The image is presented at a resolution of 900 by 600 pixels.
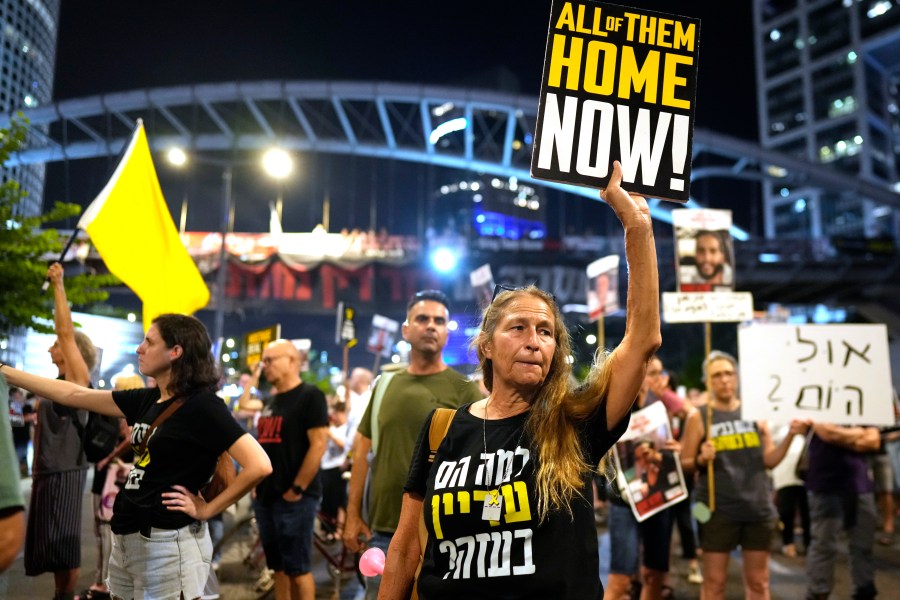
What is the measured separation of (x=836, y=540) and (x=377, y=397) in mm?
4353

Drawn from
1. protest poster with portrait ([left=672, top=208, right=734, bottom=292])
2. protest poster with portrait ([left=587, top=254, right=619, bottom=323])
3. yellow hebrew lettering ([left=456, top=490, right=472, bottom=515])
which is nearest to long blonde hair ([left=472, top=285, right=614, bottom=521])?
yellow hebrew lettering ([left=456, top=490, right=472, bottom=515])

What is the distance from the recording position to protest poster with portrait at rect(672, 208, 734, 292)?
21.8 ft

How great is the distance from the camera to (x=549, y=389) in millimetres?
2398

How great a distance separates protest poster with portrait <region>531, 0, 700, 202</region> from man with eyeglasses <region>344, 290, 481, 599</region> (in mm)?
1960

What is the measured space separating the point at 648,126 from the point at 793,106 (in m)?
126

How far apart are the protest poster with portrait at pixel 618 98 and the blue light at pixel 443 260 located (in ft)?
89.8

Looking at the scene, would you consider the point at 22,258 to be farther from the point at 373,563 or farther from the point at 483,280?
the point at 373,563

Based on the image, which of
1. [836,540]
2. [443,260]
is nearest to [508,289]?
[836,540]

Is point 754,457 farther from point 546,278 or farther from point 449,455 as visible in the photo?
point 546,278

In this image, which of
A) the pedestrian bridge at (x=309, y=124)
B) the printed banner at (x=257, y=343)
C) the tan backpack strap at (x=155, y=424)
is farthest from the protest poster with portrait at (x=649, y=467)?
the pedestrian bridge at (x=309, y=124)

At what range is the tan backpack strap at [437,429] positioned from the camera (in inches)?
102

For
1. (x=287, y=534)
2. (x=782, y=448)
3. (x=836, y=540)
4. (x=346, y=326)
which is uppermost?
(x=346, y=326)

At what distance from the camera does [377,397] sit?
4.62m

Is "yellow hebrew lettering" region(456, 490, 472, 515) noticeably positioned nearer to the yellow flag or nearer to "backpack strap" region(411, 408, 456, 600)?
"backpack strap" region(411, 408, 456, 600)
